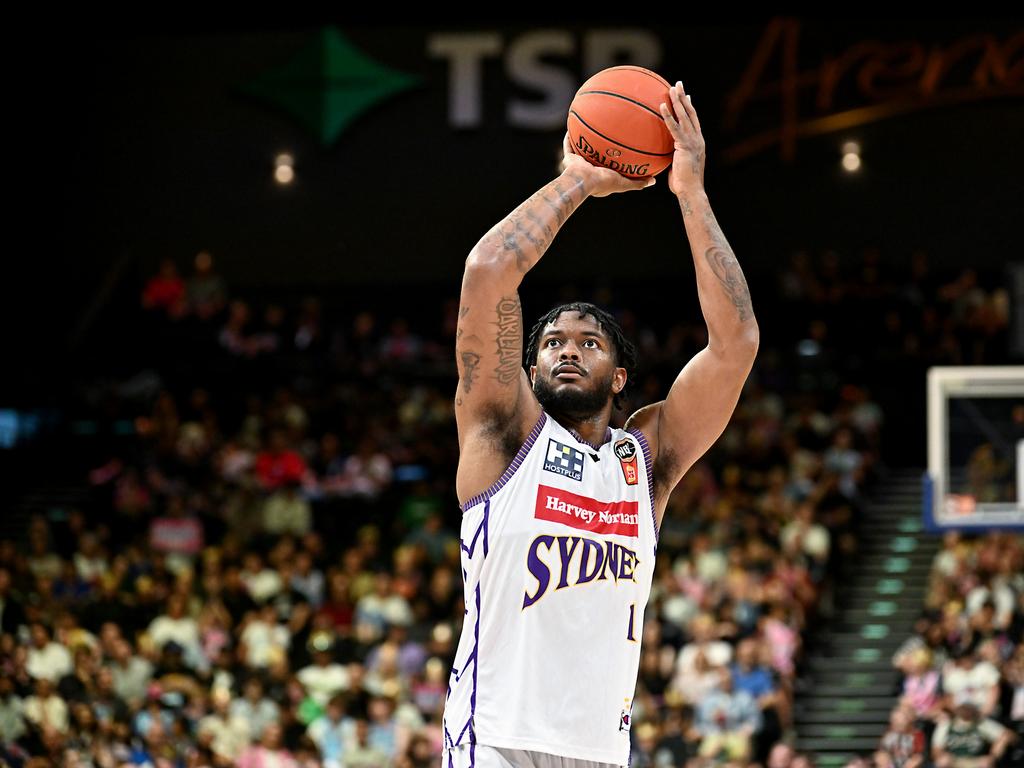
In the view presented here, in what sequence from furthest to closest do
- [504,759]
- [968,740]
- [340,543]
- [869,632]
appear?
[340,543] → [869,632] → [968,740] → [504,759]

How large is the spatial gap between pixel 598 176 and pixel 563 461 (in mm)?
892

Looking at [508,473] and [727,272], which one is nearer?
[508,473]

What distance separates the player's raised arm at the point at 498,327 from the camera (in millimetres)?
4508

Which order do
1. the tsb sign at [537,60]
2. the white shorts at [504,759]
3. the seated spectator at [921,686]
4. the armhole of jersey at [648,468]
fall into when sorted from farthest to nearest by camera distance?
the tsb sign at [537,60] → the seated spectator at [921,686] → the armhole of jersey at [648,468] → the white shorts at [504,759]

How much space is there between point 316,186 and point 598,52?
5.05m

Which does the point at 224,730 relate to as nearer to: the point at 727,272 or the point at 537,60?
the point at 727,272

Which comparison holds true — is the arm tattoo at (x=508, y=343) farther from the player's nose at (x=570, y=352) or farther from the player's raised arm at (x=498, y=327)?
the player's nose at (x=570, y=352)

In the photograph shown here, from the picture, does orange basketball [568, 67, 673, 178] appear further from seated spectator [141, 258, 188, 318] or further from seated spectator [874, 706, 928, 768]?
seated spectator [141, 258, 188, 318]

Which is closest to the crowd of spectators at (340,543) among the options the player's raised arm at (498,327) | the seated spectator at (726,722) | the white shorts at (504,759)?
the seated spectator at (726,722)

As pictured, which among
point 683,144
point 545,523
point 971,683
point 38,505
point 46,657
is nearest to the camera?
point 545,523

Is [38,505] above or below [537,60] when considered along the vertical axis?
below

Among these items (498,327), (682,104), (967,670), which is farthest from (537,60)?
(498,327)

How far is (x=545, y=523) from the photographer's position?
4.52 m

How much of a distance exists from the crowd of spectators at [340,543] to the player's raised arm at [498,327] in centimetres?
988
